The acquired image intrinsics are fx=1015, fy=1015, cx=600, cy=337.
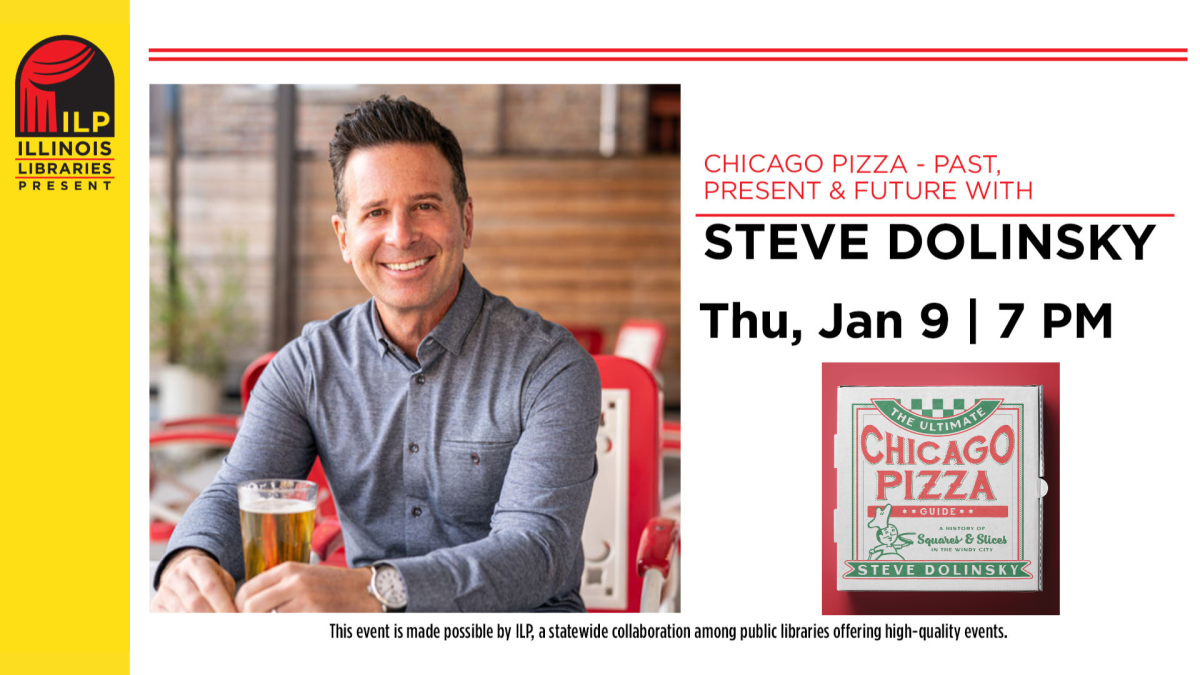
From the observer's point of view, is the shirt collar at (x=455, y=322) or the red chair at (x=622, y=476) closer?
the shirt collar at (x=455, y=322)

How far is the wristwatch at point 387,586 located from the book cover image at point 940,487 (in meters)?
0.72

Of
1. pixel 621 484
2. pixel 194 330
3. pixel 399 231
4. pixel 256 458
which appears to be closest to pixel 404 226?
pixel 399 231

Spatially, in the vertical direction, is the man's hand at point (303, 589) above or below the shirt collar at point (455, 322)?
below

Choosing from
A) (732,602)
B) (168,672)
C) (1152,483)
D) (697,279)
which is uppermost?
(697,279)

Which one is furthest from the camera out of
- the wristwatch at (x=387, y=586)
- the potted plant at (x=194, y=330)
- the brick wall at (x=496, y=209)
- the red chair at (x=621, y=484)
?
the brick wall at (x=496, y=209)

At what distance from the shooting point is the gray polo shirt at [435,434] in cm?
159

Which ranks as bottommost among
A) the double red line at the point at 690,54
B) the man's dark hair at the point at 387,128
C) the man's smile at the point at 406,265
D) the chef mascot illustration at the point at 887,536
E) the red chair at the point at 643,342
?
the chef mascot illustration at the point at 887,536

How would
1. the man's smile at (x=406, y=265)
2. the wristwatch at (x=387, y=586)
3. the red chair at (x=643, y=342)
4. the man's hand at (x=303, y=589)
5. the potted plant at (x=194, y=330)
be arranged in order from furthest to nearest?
1. the potted plant at (x=194, y=330)
2. the red chair at (x=643, y=342)
3. the man's smile at (x=406, y=265)
4. the wristwatch at (x=387, y=586)
5. the man's hand at (x=303, y=589)

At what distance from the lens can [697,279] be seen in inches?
66.5

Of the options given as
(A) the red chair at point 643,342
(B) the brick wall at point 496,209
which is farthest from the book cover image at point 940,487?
(B) the brick wall at point 496,209

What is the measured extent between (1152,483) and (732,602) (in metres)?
0.72
